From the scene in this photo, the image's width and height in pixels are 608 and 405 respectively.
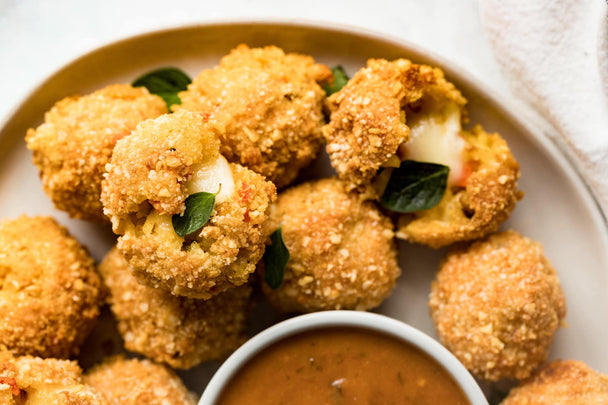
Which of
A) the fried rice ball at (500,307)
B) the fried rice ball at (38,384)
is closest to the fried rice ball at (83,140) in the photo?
the fried rice ball at (38,384)

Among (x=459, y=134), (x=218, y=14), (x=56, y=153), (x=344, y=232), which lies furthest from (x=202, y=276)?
(x=218, y=14)

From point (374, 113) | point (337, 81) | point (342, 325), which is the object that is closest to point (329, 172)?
point (337, 81)

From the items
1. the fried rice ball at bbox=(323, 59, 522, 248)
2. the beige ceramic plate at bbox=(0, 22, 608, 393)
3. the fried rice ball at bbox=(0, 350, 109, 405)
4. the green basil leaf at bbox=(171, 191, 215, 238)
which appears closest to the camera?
the green basil leaf at bbox=(171, 191, 215, 238)

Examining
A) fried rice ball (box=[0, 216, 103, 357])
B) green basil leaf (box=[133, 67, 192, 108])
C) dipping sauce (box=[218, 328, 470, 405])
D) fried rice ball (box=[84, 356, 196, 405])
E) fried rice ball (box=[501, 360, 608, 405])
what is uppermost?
green basil leaf (box=[133, 67, 192, 108])

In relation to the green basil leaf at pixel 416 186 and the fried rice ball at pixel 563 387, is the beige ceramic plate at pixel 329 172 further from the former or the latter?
the green basil leaf at pixel 416 186

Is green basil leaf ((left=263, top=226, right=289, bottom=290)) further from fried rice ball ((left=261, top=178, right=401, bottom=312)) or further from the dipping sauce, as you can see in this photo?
the dipping sauce

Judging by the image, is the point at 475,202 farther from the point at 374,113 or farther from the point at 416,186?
the point at 374,113

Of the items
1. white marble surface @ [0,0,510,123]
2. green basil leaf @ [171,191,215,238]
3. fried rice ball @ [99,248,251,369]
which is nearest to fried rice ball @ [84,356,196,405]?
fried rice ball @ [99,248,251,369]
